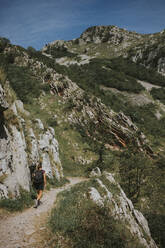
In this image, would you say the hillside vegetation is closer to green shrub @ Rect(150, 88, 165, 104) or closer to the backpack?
green shrub @ Rect(150, 88, 165, 104)

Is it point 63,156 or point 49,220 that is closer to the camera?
point 49,220

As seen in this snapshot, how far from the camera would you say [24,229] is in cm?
567

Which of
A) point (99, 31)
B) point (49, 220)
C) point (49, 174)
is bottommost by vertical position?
point (49, 174)

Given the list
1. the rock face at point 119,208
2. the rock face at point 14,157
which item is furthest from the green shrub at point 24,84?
the rock face at point 119,208

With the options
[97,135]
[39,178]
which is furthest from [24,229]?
[97,135]

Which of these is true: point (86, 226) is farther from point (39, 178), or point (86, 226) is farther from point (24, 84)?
point (24, 84)

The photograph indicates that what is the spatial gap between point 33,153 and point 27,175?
2.66m

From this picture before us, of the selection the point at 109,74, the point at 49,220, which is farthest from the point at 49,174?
the point at 109,74

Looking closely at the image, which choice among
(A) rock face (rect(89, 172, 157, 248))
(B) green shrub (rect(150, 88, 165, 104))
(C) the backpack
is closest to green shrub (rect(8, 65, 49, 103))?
(C) the backpack

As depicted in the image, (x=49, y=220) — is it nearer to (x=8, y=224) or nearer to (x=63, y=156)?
(x=8, y=224)

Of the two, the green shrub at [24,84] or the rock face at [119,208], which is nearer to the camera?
the rock face at [119,208]

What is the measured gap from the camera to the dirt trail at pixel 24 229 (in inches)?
187

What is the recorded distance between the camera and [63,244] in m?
4.93

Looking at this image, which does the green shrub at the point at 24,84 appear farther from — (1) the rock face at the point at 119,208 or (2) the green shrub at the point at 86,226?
(2) the green shrub at the point at 86,226
